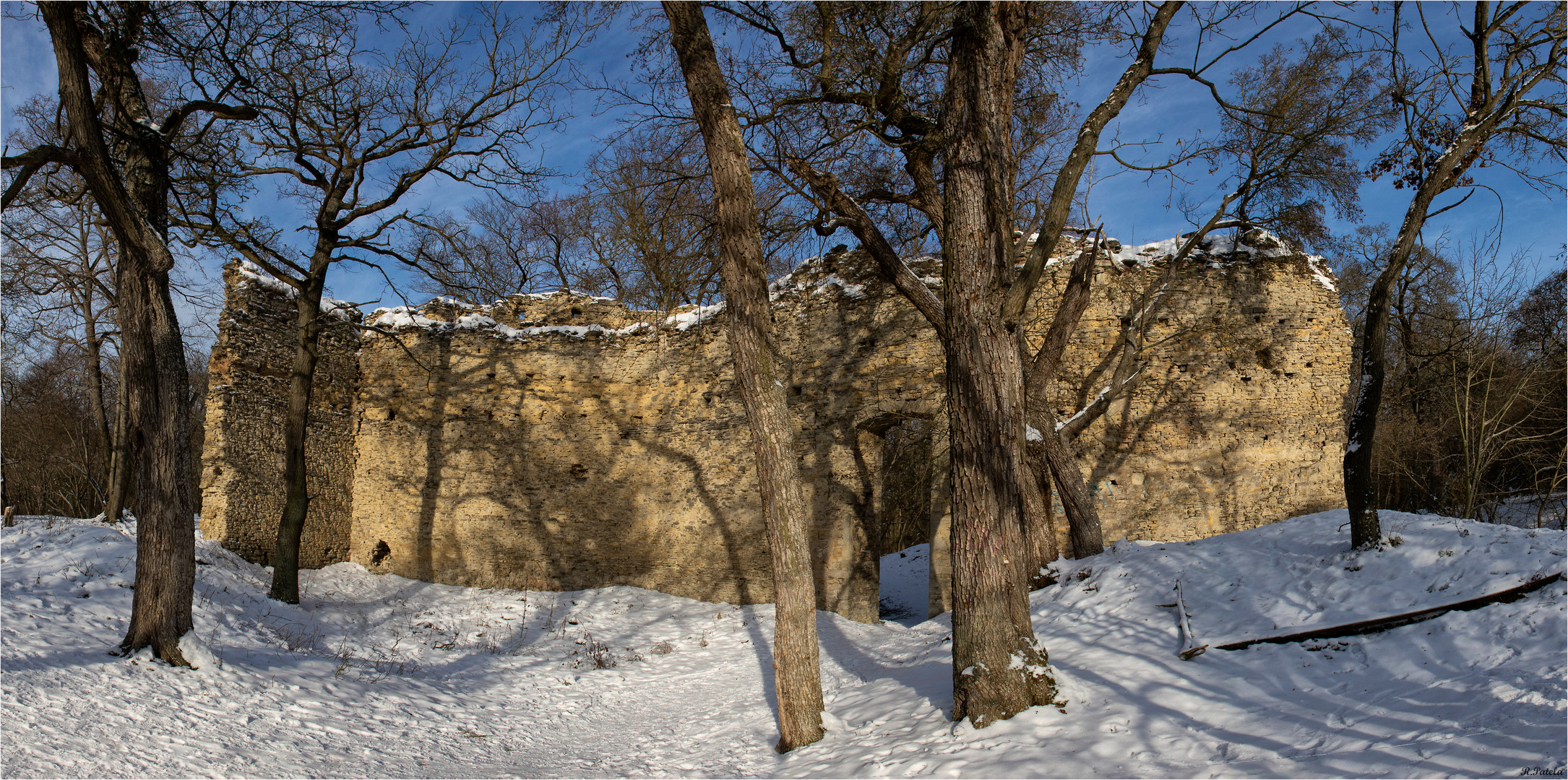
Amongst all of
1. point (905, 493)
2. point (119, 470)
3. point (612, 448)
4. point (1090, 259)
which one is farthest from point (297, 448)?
point (905, 493)

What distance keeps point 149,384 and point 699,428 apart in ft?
21.1

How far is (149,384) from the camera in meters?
5.00

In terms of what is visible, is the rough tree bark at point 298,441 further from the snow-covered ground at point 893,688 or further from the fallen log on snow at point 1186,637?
the fallen log on snow at point 1186,637

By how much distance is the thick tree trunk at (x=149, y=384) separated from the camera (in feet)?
15.5

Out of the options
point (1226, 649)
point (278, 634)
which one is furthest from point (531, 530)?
point (1226, 649)

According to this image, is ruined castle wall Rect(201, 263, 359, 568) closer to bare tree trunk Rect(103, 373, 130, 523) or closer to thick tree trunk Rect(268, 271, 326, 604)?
thick tree trunk Rect(268, 271, 326, 604)

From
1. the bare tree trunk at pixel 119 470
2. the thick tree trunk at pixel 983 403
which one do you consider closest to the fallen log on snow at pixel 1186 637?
the thick tree trunk at pixel 983 403

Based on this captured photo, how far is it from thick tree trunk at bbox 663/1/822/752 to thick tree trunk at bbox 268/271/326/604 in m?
6.57

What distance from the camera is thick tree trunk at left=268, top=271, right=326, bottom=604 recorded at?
28.6 ft

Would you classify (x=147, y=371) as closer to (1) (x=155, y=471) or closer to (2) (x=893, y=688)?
(1) (x=155, y=471)

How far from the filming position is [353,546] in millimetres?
11625

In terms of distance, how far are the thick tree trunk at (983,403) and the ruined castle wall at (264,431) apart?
847cm

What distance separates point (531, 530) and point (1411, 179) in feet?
35.5

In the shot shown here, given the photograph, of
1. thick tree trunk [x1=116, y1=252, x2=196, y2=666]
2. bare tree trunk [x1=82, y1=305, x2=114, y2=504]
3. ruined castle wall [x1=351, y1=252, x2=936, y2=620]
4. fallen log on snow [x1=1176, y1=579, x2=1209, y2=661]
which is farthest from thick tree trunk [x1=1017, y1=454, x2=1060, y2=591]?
bare tree trunk [x1=82, y1=305, x2=114, y2=504]
